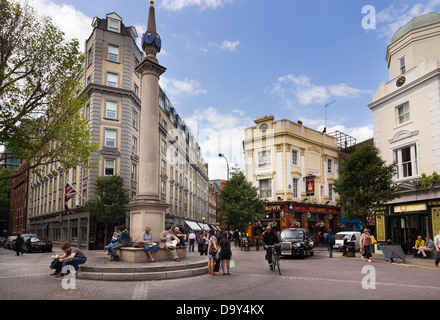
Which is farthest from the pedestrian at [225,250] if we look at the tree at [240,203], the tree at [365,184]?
the tree at [240,203]

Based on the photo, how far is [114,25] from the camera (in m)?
36.9

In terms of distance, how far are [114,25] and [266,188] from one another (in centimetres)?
2362

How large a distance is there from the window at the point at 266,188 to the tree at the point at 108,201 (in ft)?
48.8

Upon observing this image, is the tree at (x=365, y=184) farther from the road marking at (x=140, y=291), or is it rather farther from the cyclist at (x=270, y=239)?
the road marking at (x=140, y=291)

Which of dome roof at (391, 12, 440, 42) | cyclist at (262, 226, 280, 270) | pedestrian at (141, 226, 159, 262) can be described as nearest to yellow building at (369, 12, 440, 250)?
dome roof at (391, 12, 440, 42)

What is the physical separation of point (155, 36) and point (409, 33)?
61.3 feet

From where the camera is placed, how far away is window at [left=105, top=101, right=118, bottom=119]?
34.7 metres

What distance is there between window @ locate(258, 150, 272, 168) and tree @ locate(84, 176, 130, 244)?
50.9ft

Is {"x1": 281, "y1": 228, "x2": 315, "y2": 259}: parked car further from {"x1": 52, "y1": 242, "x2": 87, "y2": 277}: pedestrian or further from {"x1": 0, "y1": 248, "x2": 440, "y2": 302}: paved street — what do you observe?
{"x1": 52, "y1": 242, "x2": 87, "y2": 277}: pedestrian

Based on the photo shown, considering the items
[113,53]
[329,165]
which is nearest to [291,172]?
[329,165]

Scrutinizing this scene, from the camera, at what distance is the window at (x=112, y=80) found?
35.2 metres

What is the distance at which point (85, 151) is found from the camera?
1709 centimetres
